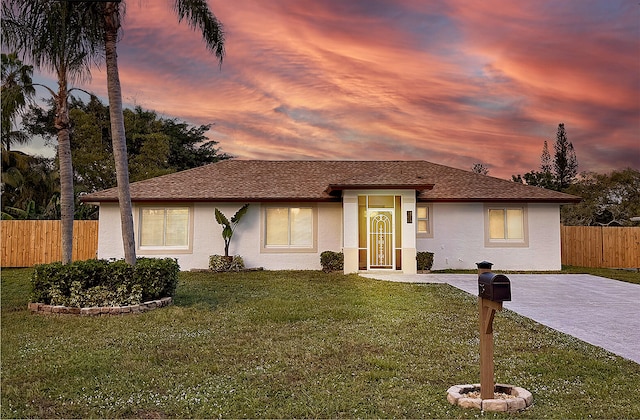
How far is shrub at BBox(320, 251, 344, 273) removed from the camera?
16.7 meters

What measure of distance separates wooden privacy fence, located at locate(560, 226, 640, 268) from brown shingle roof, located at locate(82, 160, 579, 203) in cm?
436

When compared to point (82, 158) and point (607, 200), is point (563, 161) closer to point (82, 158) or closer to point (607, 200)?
point (607, 200)

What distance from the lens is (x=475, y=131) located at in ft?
68.4

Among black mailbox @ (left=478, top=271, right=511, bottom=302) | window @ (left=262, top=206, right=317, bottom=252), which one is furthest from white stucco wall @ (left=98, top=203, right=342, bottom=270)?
black mailbox @ (left=478, top=271, right=511, bottom=302)

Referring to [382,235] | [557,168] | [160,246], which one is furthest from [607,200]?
[160,246]

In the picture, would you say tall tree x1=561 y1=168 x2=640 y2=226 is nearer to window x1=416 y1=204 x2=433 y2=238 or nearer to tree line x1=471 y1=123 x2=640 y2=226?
tree line x1=471 y1=123 x2=640 y2=226

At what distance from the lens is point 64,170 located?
10250mm

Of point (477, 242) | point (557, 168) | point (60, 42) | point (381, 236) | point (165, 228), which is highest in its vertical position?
point (557, 168)

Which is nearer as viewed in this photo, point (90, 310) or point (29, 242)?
point (90, 310)

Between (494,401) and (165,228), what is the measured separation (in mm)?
15107

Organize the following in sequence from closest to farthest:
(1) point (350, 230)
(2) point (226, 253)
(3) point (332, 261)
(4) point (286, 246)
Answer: (1) point (350, 230)
(3) point (332, 261)
(2) point (226, 253)
(4) point (286, 246)

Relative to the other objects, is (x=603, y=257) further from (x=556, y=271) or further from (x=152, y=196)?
(x=152, y=196)

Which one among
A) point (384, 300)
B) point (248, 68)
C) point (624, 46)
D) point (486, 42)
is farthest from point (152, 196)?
point (624, 46)

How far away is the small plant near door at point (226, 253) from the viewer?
1692 centimetres
